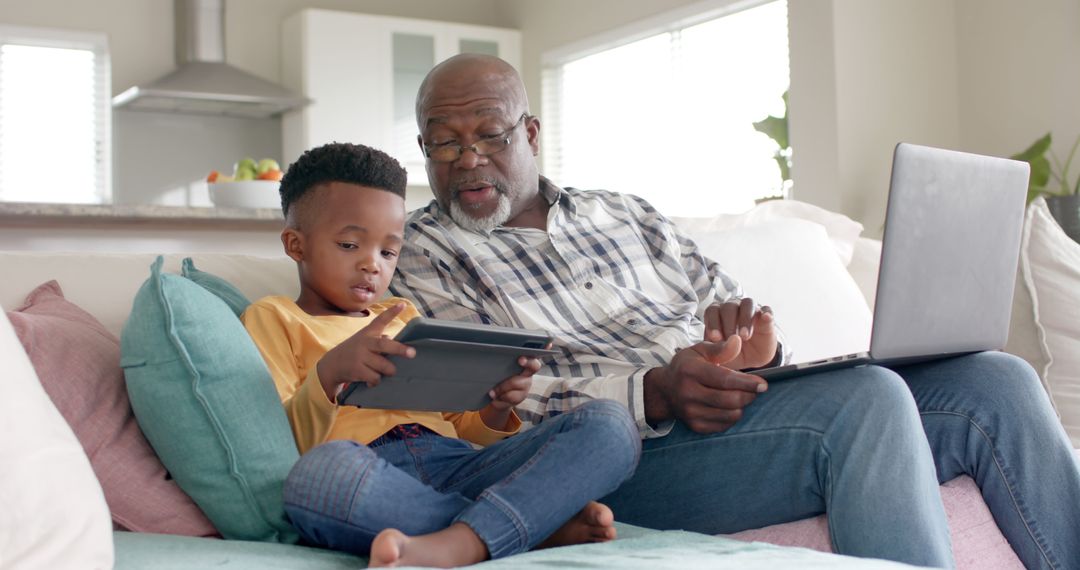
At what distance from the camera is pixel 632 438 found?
134cm

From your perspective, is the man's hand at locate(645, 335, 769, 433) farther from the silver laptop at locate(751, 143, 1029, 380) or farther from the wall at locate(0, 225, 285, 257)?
the wall at locate(0, 225, 285, 257)

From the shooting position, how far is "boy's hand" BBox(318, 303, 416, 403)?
1.23m

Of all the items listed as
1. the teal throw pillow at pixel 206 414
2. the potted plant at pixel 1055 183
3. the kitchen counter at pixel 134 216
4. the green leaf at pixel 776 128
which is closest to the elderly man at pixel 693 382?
the teal throw pillow at pixel 206 414

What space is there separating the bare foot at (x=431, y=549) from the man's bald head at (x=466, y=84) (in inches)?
37.5

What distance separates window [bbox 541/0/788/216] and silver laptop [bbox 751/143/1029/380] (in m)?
3.47

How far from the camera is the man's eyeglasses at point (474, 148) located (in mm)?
1939

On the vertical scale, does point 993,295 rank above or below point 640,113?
below

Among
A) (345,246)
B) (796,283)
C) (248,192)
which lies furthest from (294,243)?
(248,192)

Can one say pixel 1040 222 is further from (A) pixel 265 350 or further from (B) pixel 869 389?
(A) pixel 265 350

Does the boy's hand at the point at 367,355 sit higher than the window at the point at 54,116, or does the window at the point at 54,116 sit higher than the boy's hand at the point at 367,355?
the window at the point at 54,116

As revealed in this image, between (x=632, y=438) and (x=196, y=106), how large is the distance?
5.30 metres

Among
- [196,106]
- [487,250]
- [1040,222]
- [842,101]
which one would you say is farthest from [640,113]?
[487,250]

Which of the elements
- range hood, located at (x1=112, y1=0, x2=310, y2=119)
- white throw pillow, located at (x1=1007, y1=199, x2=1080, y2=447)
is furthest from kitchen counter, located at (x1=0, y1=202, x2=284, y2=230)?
range hood, located at (x1=112, y1=0, x2=310, y2=119)

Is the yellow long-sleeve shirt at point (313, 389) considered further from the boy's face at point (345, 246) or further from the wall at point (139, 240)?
the wall at point (139, 240)
